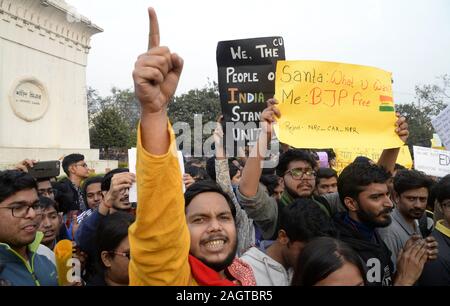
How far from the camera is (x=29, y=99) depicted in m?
13.2

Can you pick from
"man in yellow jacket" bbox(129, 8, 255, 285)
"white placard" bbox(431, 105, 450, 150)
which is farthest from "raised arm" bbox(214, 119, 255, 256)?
"white placard" bbox(431, 105, 450, 150)

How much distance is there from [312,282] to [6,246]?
162 cm

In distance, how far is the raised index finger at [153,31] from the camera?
126cm

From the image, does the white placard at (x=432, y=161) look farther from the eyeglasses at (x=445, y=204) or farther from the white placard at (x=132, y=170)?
the white placard at (x=132, y=170)

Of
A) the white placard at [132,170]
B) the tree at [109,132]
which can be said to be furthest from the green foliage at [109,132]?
the white placard at [132,170]

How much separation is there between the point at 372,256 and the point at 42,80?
1364 centimetres

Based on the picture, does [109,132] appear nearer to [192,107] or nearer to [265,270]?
[192,107]

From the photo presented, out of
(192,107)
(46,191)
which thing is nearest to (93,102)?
(192,107)

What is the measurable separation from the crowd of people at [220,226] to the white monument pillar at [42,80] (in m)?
10.00

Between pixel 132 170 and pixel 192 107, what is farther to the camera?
pixel 192 107

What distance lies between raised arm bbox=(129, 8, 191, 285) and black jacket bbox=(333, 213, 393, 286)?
51.6 inches

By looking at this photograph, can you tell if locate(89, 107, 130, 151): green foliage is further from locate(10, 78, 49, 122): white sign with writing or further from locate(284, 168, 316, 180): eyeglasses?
locate(284, 168, 316, 180): eyeglasses
